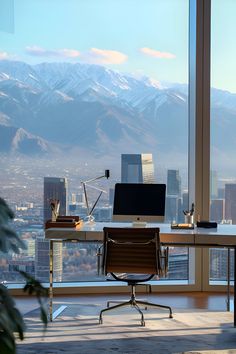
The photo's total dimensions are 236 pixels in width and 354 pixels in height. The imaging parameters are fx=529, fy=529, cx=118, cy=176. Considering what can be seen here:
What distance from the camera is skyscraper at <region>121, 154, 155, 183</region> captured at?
5781 millimetres

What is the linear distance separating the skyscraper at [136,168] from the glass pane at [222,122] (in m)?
0.69

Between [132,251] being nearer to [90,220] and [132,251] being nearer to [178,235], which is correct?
[178,235]

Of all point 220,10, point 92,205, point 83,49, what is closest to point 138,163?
point 92,205

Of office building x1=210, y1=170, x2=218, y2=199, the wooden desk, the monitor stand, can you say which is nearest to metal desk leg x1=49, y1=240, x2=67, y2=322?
the wooden desk

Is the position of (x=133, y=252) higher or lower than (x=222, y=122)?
lower

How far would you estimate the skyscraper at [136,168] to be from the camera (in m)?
5.78

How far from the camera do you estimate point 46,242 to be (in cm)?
571

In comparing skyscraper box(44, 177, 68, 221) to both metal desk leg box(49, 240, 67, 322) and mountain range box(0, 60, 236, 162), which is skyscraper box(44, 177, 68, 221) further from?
metal desk leg box(49, 240, 67, 322)

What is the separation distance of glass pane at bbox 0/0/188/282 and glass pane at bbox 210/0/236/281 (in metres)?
0.31

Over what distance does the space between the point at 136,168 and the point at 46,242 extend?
1.26m

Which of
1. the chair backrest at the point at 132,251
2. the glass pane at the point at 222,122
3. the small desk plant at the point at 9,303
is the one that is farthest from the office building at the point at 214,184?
the small desk plant at the point at 9,303

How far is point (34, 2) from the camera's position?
219 inches

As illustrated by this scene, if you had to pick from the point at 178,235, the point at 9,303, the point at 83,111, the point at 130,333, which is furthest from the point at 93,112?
the point at 9,303

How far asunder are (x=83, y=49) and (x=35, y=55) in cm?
52
